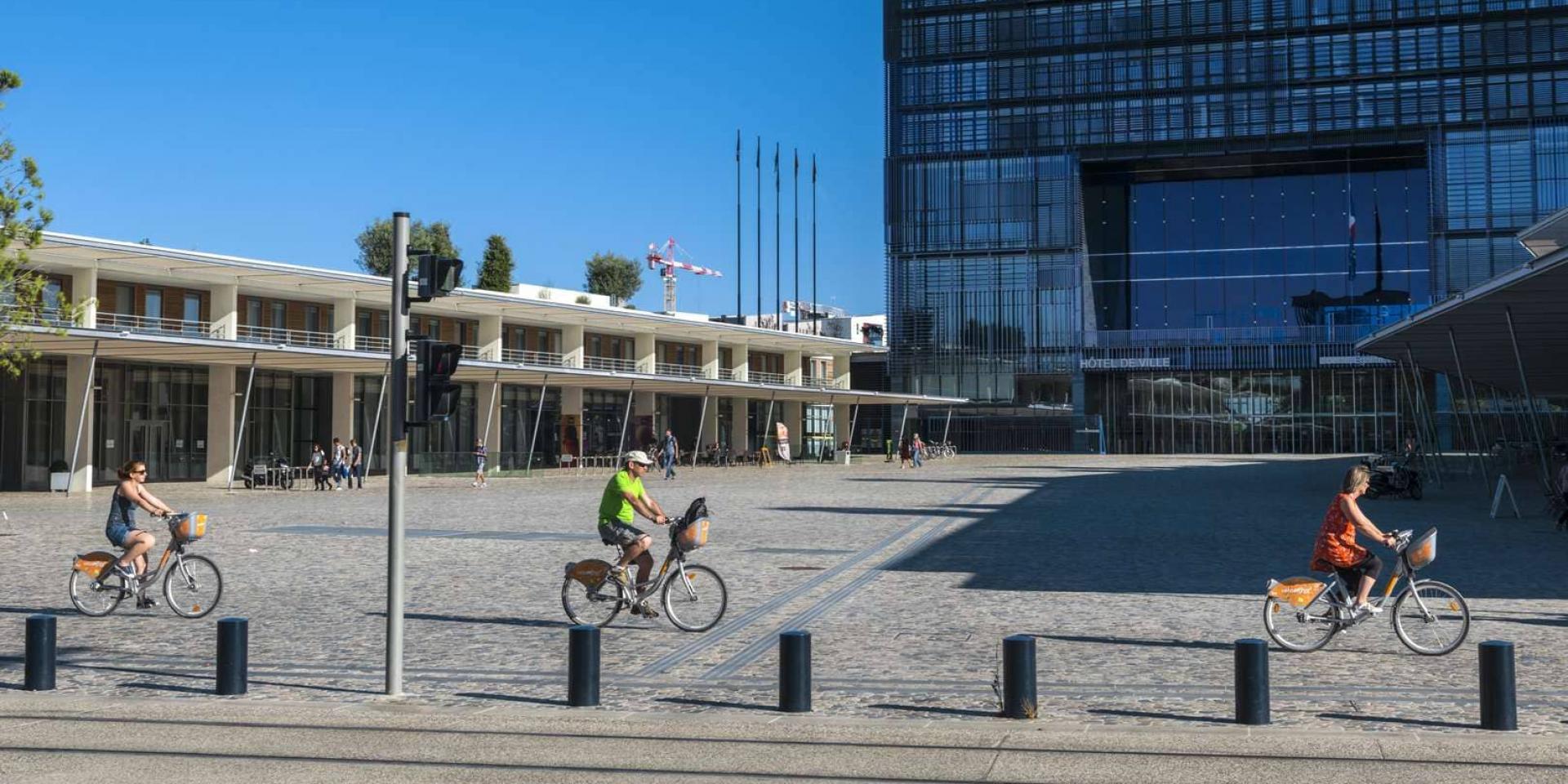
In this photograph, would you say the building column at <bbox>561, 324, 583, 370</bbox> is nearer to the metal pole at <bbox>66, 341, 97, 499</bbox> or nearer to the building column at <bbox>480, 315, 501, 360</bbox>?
the building column at <bbox>480, 315, 501, 360</bbox>

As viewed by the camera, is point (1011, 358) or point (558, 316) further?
point (1011, 358)

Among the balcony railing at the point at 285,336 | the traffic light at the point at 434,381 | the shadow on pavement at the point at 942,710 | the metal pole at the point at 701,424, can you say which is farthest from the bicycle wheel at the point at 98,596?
the metal pole at the point at 701,424

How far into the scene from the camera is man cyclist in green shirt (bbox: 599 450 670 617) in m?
11.9

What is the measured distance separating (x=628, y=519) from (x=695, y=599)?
865 millimetres

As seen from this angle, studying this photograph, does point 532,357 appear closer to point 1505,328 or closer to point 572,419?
point 572,419

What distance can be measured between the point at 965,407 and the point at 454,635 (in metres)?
69.3

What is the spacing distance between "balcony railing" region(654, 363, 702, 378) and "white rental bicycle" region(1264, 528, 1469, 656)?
182 feet

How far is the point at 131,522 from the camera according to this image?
42.5 ft

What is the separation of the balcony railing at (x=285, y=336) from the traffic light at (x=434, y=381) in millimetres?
37215

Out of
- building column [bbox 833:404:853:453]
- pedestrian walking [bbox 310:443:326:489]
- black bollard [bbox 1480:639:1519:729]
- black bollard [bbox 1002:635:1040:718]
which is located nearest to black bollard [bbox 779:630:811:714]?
black bollard [bbox 1002:635:1040:718]

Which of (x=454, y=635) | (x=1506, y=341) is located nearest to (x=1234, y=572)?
(x=454, y=635)

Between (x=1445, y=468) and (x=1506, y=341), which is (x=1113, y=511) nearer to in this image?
(x=1506, y=341)

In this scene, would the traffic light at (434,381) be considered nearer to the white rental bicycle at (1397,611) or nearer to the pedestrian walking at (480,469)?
the white rental bicycle at (1397,611)

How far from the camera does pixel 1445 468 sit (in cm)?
4828
